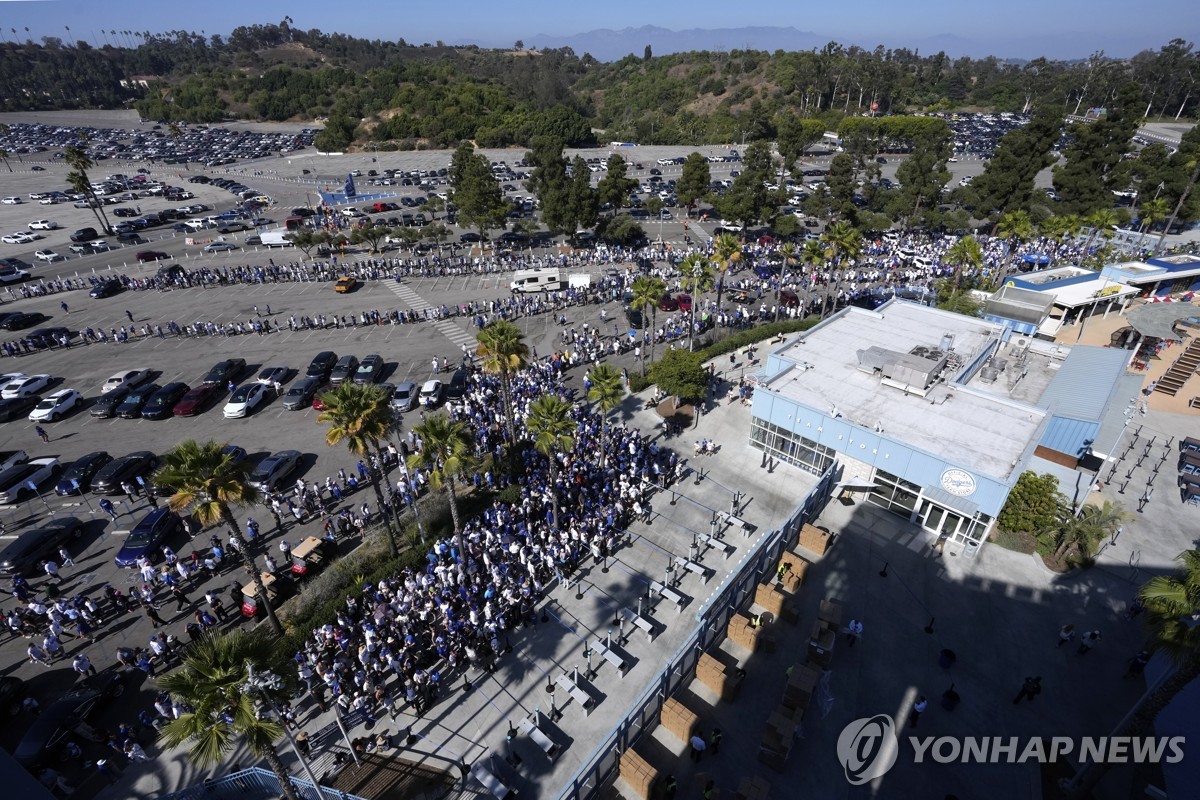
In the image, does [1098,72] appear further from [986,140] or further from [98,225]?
[98,225]

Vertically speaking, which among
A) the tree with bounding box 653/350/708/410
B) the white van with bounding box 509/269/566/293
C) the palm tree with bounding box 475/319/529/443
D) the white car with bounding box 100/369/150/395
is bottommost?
the white car with bounding box 100/369/150/395

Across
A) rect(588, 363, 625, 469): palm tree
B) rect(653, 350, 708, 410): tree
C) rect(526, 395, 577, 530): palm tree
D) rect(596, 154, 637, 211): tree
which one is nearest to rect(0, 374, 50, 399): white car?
rect(526, 395, 577, 530): palm tree

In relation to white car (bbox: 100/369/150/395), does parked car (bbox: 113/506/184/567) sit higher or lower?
lower

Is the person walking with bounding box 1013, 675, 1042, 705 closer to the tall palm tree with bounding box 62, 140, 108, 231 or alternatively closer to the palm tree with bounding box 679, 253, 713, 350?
the palm tree with bounding box 679, 253, 713, 350

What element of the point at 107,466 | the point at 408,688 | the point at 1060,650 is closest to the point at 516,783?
the point at 408,688

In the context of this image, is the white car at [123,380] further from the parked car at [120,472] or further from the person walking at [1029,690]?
the person walking at [1029,690]

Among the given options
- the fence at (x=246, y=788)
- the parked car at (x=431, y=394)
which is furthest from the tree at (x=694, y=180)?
the fence at (x=246, y=788)
